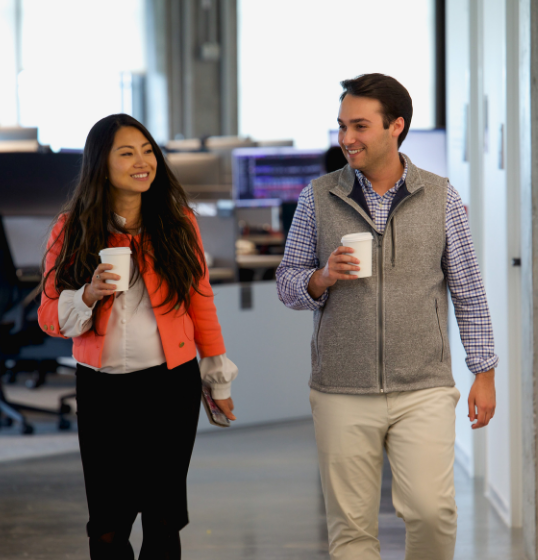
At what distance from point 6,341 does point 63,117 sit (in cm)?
637

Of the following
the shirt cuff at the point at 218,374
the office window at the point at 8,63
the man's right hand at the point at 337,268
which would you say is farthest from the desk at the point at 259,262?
the office window at the point at 8,63

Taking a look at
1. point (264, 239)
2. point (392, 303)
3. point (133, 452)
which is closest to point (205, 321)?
point (133, 452)

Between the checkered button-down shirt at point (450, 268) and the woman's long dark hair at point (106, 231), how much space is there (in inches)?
9.1

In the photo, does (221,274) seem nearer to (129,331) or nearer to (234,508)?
(234,508)

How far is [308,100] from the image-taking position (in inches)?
385

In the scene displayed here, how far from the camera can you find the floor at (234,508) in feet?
8.12

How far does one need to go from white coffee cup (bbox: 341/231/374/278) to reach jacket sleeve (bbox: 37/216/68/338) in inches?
26.2

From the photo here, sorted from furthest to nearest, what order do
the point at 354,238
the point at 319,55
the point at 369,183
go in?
the point at 319,55 → the point at 369,183 → the point at 354,238

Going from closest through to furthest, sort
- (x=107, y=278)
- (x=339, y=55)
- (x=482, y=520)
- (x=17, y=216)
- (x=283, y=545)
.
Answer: (x=107, y=278)
(x=283, y=545)
(x=482, y=520)
(x=17, y=216)
(x=339, y=55)

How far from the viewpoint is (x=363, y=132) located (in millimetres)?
1646

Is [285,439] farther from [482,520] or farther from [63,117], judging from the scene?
[63,117]

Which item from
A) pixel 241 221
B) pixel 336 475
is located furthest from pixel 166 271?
pixel 241 221

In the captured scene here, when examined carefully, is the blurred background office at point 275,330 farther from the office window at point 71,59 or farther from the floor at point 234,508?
the office window at point 71,59

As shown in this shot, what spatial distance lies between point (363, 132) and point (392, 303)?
0.38 meters
